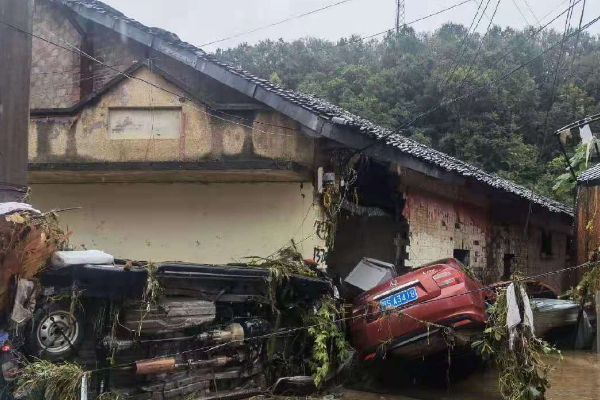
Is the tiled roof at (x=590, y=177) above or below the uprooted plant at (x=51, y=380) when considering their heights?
above

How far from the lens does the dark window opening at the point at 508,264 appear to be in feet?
52.7

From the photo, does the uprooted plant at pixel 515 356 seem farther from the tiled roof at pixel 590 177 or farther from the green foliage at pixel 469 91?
the green foliage at pixel 469 91

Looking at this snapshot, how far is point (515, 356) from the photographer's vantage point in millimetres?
6480

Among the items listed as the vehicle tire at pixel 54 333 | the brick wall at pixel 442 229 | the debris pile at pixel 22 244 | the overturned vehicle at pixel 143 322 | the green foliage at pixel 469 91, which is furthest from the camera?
the green foliage at pixel 469 91

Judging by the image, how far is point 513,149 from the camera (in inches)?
1120

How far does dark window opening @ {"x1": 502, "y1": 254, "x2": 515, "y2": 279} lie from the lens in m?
16.1

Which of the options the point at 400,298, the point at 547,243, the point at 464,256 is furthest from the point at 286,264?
the point at 547,243

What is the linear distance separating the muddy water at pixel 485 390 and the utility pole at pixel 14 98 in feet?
16.3

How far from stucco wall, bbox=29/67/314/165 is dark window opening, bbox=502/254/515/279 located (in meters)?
9.34

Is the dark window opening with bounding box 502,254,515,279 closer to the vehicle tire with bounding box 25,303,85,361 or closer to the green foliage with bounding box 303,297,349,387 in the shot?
the green foliage with bounding box 303,297,349,387

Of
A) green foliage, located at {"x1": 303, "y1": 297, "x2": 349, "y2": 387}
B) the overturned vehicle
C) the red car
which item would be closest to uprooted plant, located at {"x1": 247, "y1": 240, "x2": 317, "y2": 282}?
the overturned vehicle

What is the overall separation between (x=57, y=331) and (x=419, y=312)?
177 inches

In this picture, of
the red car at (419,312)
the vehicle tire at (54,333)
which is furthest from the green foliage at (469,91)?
the vehicle tire at (54,333)

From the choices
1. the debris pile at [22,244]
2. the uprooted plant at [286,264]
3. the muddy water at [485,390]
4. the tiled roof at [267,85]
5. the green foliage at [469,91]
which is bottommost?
the muddy water at [485,390]
